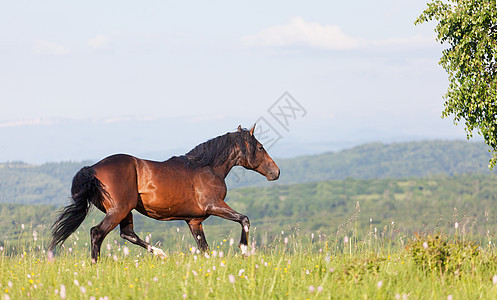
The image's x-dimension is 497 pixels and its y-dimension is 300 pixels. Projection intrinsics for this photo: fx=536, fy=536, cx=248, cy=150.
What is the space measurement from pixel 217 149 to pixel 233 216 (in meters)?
1.56

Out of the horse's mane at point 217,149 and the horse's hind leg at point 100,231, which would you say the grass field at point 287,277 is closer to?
the horse's hind leg at point 100,231

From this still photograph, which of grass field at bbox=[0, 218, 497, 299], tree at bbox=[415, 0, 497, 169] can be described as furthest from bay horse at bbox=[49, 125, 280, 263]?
tree at bbox=[415, 0, 497, 169]

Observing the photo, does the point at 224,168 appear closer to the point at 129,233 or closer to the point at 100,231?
the point at 129,233

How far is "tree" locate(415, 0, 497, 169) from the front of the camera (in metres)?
13.2

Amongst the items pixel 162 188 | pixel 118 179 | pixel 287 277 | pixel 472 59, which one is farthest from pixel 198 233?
pixel 472 59

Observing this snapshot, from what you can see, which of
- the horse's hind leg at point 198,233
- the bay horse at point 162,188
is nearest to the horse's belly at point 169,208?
the bay horse at point 162,188

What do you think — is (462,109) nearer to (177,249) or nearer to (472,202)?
(177,249)

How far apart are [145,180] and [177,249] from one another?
1.56 metres

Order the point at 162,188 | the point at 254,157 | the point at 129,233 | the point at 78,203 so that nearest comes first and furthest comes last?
the point at 78,203 → the point at 162,188 → the point at 129,233 → the point at 254,157

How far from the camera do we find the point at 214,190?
34.8 feet

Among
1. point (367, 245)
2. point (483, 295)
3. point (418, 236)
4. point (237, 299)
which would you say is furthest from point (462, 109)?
point (237, 299)

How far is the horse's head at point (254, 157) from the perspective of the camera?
1109cm

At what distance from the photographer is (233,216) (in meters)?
10.1

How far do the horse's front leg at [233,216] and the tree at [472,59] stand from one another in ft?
22.0
